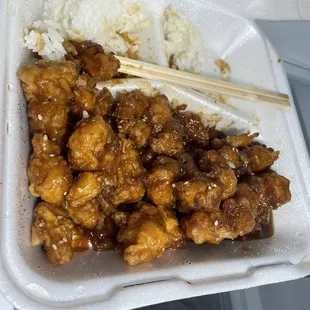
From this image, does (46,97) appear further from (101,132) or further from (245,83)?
(245,83)

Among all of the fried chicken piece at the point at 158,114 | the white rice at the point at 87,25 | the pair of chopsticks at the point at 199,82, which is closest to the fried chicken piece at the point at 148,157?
the fried chicken piece at the point at 158,114

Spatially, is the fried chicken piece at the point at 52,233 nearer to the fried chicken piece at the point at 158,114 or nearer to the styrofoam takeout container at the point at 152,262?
the styrofoam takeout container at the point at 152,262

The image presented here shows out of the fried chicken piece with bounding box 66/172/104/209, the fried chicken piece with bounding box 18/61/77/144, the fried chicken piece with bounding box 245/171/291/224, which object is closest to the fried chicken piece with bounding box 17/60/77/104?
the fried chicken piece with bounding box 18/61/77/144

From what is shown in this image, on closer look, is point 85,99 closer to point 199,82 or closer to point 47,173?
point 47,173

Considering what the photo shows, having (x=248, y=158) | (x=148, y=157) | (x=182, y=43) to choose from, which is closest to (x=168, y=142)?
(x=148, y=157)

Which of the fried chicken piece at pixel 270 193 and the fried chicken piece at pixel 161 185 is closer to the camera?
the fried chicken piece at pixel 161 185

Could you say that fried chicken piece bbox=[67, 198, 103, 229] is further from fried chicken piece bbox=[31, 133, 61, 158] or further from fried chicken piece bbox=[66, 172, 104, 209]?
fried chicken piece bbox=[31, 133, 61, 158]

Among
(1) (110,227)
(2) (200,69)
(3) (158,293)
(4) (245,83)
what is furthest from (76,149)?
(4) (245,83)
